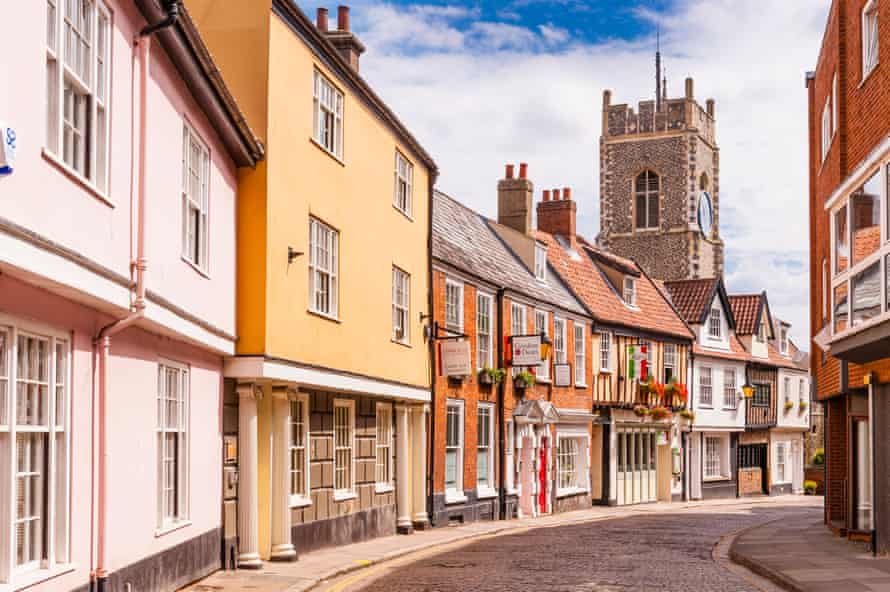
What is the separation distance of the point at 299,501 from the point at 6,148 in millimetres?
11510

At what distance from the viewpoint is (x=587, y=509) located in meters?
37.4

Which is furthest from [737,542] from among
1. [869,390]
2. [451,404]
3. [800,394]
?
[800,394]

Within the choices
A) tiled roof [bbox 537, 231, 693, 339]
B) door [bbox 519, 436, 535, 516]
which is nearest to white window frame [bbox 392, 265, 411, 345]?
door [bbox 519, 436, 535, 516]

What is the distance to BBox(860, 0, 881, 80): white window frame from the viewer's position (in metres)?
19.0

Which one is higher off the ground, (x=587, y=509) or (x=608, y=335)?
(x=608, y=335)

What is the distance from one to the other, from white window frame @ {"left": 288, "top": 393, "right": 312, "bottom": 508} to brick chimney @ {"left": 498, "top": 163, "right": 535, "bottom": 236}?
60.8 feet

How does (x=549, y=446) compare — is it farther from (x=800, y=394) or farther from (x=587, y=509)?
(x=800, y=394)

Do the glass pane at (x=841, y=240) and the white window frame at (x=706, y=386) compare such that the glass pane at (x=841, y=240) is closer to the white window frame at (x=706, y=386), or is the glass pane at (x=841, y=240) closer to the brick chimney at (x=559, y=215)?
the brick chimney at (x=559, y=215)

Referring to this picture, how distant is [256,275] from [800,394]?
44.8 metres

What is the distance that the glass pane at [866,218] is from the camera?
1681 cm

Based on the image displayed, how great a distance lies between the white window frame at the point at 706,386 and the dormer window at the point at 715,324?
179cm

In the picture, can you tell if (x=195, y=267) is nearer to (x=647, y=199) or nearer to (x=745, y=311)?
(x=745, y=311)

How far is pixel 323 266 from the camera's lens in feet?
61.4

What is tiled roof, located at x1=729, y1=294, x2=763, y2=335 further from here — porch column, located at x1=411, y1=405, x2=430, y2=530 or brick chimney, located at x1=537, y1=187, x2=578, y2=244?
porch column, located at x1=411, y1=405, x2=430, y2=530
